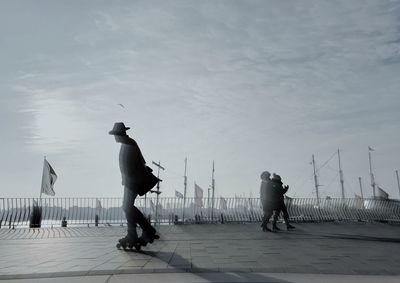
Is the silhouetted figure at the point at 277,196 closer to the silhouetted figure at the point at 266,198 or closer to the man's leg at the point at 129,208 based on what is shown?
the silhouetted figure at the point at 266,198

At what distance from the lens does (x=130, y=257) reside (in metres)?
7.20

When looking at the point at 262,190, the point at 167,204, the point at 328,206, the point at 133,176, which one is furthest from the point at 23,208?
the point at 328,206

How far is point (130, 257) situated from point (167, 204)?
1547 centimetres

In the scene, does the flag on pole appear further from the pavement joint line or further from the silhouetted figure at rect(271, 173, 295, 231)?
the pavement joint line

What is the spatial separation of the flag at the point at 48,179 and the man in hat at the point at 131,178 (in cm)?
1710

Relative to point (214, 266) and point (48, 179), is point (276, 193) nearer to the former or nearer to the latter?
point (214, 266)

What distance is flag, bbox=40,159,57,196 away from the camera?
23406mm

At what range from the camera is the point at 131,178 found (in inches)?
317

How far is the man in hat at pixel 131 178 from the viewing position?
808 centimetres

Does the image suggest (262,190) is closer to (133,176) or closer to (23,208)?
(133,176)

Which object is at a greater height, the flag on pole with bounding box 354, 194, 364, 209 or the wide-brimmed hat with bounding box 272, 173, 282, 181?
the wide-brimmed hat with bounding box 272, 173, 282, 181

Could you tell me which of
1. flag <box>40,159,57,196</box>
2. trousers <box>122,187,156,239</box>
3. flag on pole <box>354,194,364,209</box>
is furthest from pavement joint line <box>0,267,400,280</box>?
flag <box>40,159,57,196</box>

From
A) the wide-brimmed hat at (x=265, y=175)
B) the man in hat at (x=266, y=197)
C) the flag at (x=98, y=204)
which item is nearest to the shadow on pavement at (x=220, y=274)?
the man in hat at (x=266, y=197)

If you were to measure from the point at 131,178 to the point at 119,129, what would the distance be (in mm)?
1159
